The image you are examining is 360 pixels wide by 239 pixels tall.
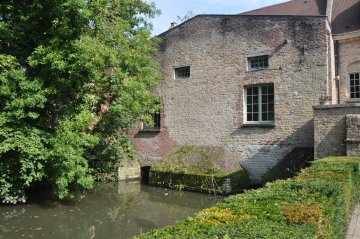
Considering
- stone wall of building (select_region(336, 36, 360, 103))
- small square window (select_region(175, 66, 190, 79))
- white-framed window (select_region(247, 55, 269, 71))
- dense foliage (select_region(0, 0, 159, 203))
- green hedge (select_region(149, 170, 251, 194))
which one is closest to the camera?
dense foliage (select_region(0, 0, 159, 203))

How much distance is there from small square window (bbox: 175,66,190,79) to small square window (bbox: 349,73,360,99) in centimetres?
736

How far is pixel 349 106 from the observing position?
1113 cm

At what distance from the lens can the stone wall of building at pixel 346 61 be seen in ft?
47.5

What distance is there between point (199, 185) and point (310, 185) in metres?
9.10

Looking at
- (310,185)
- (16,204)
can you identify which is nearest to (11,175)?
(16,204)

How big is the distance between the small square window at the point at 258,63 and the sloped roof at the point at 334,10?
3.51 metres

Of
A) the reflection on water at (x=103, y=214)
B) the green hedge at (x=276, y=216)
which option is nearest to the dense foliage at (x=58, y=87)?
the reflection on water at (x=103, y=214)

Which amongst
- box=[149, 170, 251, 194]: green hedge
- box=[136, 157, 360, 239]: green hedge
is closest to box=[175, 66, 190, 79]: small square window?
box=[149, 170, 251, 194]: green hedge

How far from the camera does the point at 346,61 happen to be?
14.6 meters

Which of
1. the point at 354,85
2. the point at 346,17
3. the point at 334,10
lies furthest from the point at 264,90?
the point at 334,10

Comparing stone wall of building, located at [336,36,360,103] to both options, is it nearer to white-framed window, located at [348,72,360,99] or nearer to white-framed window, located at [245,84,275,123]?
white-framed window, located at [348,72,360,99]

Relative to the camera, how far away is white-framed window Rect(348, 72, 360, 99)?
14.6 meters

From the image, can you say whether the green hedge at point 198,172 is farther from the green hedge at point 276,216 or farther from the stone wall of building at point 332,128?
the green hedge at point 276,216

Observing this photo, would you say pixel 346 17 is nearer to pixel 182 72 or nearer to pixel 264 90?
pixel 264 90
